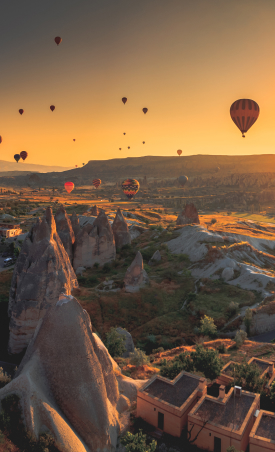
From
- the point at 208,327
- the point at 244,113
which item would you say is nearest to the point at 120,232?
the point at 244,113

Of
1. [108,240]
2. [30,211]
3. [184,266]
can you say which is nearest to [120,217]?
[108,240]

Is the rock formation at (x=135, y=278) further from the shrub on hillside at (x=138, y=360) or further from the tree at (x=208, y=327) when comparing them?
the shrub on hillside at (x=138, y=360)

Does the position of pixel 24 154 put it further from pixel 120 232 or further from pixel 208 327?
pixel 208 327

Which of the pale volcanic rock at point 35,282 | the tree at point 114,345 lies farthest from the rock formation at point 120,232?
the tree at point 114,345

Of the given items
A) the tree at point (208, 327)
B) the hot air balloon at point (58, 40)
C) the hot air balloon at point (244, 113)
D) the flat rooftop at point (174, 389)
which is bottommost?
the tree at point (208, 327)

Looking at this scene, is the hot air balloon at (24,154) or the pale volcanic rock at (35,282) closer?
the pale volcanic rock at (35,282)

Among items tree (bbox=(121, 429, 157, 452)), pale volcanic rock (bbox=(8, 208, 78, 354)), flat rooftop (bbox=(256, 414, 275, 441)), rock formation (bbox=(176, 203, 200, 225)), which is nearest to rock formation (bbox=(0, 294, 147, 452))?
tree (bbox=(121, 429, 157, 452))

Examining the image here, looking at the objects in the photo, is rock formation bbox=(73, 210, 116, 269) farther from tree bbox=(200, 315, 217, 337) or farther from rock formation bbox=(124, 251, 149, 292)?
tree bbox=(200, 315, 217, 337)
